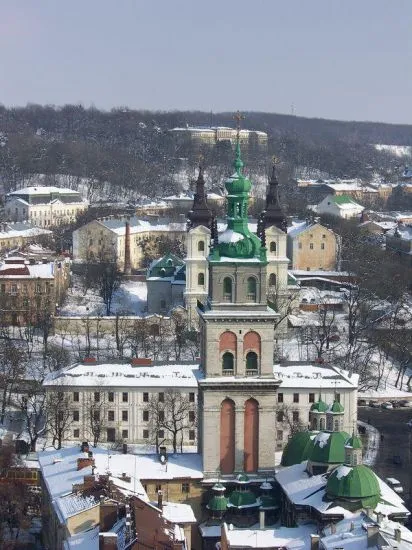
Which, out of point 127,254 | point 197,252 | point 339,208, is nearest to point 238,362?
point 197,252

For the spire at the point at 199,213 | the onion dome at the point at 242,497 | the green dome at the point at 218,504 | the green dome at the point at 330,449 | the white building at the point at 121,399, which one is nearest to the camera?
the green dome at the point at 218,504

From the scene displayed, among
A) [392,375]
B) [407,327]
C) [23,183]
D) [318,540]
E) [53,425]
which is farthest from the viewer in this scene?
[23,183]

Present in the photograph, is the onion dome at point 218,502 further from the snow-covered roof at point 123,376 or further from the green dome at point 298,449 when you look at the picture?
the snow-covered roof at point 123,376

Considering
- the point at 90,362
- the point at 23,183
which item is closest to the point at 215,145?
the point at 23,183

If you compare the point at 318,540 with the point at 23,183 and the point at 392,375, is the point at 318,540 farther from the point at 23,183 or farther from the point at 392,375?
the point at 23,183

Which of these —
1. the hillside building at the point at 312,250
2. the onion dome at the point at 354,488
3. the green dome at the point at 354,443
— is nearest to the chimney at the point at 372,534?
the onion dome at the point at 354,488

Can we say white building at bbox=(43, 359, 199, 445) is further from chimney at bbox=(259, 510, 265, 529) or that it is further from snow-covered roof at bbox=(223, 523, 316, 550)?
snow-covered roof at bbox=(223, 523, 316, 550)

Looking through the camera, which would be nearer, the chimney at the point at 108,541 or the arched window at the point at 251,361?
the chimney at the point at 108,541

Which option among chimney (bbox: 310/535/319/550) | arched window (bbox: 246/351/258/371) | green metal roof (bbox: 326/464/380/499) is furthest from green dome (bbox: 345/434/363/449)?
arched window (bbox: 246/351/258/371)

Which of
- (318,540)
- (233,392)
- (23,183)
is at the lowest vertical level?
(318,540)
